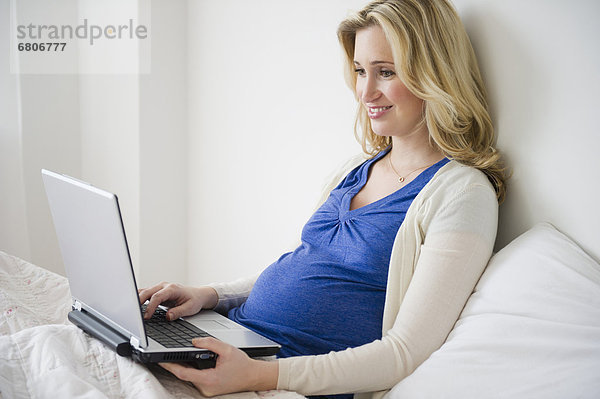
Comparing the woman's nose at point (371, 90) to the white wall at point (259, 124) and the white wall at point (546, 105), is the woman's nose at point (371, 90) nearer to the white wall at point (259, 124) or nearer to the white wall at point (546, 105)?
the white wall at point (546, 105)

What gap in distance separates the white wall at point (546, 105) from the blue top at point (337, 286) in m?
0.17

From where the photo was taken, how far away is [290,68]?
1.85 meters

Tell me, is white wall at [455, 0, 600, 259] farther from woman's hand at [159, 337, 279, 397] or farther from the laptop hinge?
the laptop hinge

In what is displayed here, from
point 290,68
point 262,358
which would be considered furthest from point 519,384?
point 290,68

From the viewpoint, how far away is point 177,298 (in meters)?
1.31

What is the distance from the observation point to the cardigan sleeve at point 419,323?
105cm

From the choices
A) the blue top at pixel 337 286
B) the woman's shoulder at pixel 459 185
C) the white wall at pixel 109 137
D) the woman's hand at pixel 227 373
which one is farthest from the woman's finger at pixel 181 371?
the white wall at pixel 109 137

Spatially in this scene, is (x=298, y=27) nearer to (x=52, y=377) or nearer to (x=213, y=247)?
(x=213, y=247)

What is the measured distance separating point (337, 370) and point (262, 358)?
0.49 ft

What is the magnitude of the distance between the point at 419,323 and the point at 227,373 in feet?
1.15

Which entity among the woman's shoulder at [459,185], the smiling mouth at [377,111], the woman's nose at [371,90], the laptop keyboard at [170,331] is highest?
the woman's nose at [371,90]

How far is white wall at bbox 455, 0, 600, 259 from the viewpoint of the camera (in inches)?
39.8

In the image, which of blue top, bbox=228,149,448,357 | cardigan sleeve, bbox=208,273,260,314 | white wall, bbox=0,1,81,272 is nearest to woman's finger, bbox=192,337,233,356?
blue top, bbox=228,149,448,357

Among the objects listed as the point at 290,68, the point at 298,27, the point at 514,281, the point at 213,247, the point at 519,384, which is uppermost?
the point at 298,27
